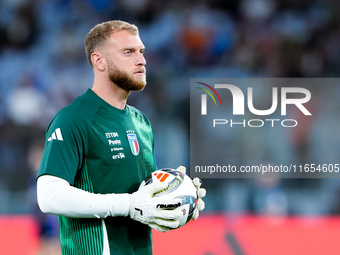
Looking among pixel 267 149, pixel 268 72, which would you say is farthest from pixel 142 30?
pixel 267 149

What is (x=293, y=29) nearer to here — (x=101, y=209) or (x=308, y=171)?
(x=308, y=171)

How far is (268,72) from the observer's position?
8.31m

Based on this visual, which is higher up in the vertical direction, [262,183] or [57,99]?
[57,99]

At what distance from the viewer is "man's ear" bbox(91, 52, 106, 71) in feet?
7.70

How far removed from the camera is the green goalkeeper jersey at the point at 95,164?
199 centimetres

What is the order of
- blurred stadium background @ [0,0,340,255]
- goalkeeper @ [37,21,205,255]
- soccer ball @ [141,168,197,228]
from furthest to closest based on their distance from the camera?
1. blurred stadium background @ [0,0,340,255]
2. soccer ball @ [141,168,197,228]
3. goalkeeper @ [37,21,205,255]

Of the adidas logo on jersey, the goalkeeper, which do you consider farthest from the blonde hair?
Answer: the adidas logo on jersey

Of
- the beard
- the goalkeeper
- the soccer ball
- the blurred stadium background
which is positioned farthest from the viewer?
the blurred stadium background

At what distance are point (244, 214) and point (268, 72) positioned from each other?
2.95 metres

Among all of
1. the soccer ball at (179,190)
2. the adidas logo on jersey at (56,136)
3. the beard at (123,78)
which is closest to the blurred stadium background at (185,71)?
the soccer ball at (179,190)

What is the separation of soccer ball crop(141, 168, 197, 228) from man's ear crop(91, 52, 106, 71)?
0.68 m

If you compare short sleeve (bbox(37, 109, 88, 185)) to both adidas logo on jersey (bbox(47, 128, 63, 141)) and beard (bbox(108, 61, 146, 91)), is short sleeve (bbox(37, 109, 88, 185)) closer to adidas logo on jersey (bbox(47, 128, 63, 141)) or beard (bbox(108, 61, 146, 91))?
adidas logo on jersey (bbox(47, 128, 63, 141))

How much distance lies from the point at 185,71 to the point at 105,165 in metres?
6.39

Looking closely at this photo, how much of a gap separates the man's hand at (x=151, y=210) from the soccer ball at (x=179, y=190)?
0.13ft
